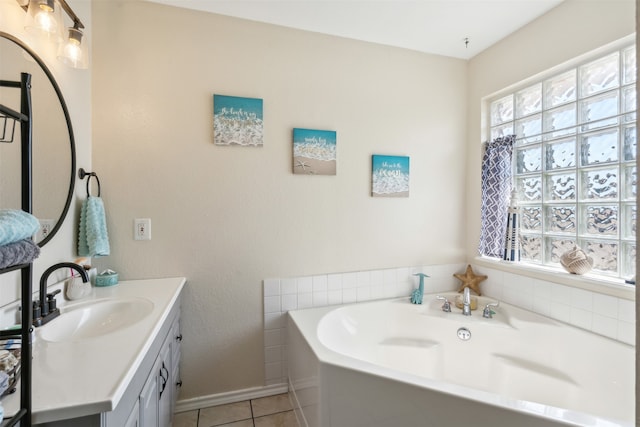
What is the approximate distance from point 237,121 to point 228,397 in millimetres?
1875

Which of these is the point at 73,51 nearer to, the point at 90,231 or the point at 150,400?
the point at 90,231

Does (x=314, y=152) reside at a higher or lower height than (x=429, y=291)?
higher

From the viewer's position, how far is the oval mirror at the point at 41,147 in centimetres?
100

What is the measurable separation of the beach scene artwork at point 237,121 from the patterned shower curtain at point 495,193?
1.83 metres

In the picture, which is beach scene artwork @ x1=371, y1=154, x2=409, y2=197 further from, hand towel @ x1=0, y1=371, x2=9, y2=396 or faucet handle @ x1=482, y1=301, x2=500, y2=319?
hand towel @ x1=0, y1=371, x2=9, y2=396

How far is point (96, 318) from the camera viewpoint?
1.31 meters

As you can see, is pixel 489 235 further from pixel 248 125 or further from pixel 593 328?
pixel 248 125

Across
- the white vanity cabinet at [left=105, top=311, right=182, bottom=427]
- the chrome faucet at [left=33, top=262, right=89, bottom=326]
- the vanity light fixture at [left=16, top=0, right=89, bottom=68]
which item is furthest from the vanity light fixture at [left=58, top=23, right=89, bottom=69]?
the white vanity cabinet at [left=105, top=311, right=182, bottom=427]

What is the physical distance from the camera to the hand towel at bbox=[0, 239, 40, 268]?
1.79 feet

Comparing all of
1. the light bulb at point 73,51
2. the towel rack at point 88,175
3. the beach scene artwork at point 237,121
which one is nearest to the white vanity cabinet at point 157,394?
the towel rack at point 88,175

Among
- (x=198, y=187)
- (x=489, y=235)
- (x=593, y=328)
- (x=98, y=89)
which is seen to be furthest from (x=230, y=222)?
(x=593, y=328)

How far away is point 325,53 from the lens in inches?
80.7

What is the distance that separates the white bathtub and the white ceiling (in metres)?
2.04

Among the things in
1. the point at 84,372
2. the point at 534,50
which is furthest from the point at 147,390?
the point at 534,50
